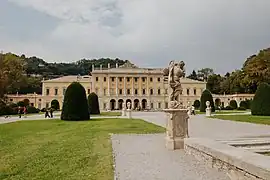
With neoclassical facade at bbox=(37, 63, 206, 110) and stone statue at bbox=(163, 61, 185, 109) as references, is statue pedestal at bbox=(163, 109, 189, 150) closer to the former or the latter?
stone statue at bbox=(163, 61, 185, 109)

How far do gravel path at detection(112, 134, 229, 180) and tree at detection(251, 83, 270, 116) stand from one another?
2150 cm

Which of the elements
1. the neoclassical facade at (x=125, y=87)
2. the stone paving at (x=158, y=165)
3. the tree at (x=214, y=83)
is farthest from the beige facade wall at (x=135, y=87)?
the stone paving at (x=158, y=165)

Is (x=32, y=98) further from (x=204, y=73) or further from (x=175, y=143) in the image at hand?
(x=175, y=143)

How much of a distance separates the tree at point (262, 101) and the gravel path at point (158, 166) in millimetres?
21500

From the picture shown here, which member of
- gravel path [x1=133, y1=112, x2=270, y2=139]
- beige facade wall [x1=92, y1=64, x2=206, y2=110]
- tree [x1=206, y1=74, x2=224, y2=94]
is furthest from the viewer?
tree [x1=206, y1=74, x2=224, y2=94]

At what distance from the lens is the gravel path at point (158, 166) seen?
19.6 ft

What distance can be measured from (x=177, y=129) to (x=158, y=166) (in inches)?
A: 106

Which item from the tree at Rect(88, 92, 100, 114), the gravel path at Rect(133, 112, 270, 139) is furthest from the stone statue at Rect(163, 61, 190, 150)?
the tree at Rect(88, 92, 100, 114)

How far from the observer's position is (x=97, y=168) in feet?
22.7

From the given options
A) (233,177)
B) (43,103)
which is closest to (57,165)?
(233,177)

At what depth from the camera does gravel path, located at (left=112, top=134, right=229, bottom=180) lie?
19.6 feet

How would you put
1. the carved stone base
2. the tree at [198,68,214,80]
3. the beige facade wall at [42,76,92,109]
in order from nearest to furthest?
the carved stone base → the beige facade wall at [42,76,92,109] → the tree at [198,68,214,80]

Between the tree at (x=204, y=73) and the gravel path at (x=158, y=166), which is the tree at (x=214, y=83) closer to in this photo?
the tree at (x=204, y=73)

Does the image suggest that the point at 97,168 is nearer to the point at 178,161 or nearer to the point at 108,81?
the point at 178,161
